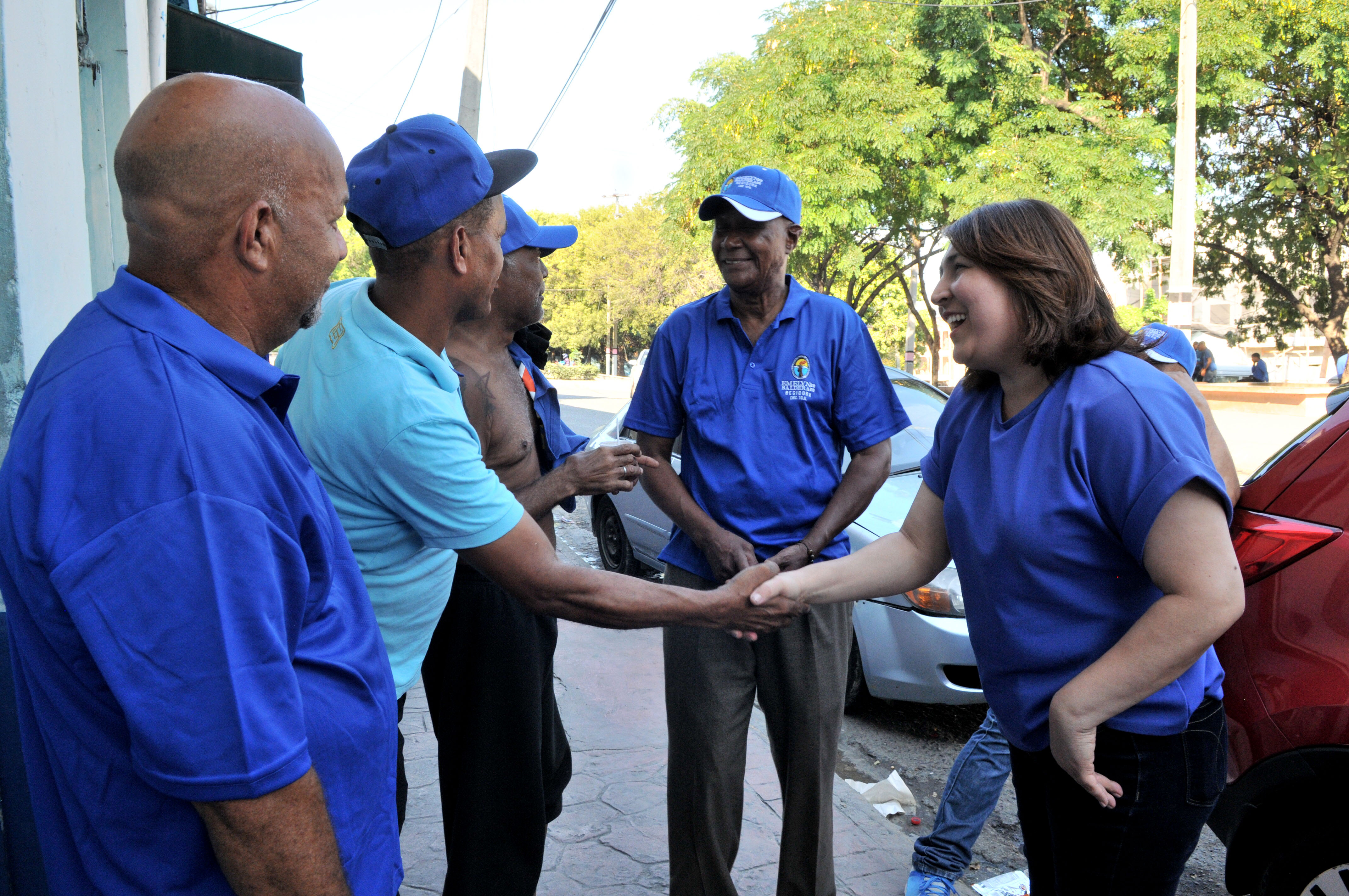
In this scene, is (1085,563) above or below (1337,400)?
below

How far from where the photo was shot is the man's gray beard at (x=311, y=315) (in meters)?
1.40

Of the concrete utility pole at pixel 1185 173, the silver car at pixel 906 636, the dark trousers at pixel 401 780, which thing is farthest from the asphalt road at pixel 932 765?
the concrete utility pole at pixel 1185 173

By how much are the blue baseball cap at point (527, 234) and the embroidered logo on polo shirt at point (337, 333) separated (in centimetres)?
92

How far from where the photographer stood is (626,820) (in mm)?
3764

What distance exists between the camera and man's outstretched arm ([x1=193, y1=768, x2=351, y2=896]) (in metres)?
1.11

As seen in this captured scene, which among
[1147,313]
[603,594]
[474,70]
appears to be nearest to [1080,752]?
[603,594]

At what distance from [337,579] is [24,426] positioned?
1.33 ft

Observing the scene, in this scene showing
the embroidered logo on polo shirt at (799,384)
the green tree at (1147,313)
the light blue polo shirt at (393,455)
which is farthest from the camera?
the green tree at (1147,313)

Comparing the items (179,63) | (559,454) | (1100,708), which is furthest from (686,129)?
(1100,708)

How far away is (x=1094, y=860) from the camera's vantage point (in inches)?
75.3

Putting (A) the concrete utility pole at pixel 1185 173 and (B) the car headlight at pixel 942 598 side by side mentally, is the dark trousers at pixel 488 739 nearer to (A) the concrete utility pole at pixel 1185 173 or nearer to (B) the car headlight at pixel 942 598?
(B) the car headlight at pixel 942 598

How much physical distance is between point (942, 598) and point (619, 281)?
52.5m

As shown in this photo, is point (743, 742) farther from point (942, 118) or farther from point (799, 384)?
point (942, 118)

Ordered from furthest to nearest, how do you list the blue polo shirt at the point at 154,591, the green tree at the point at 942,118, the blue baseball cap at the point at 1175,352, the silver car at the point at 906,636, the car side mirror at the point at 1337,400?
the green tree at the point at 942,118, the silver car at the point at 906,636, the blue baseball cap at the point at 1175,352, the car side mirror at the point at 1337,400, the blue polo shirt at the point at 154,591
